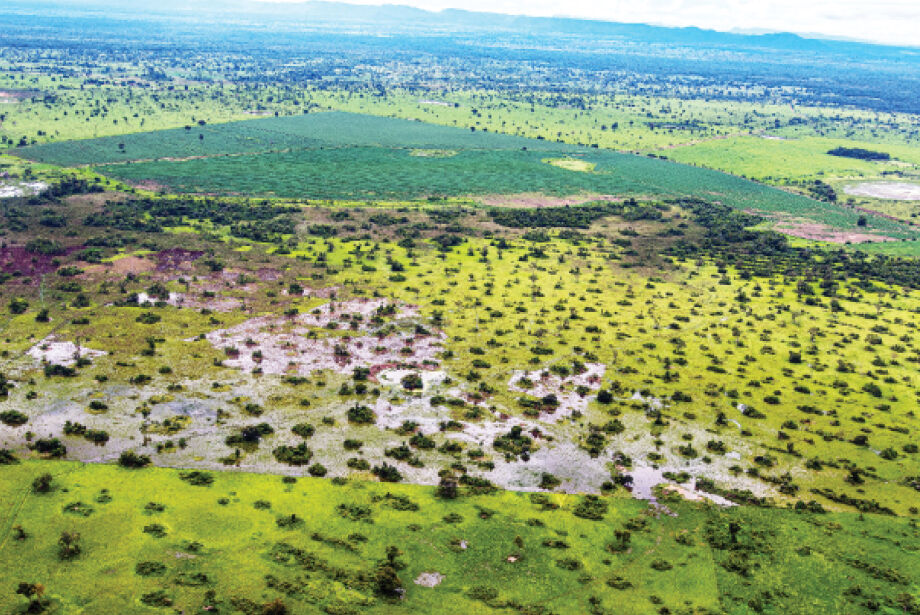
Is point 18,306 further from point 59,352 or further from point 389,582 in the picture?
point 389,582

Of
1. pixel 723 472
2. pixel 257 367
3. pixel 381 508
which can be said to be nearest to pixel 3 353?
pixel 257 367

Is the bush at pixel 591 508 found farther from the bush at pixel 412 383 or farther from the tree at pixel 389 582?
the bush at pixel 412 383

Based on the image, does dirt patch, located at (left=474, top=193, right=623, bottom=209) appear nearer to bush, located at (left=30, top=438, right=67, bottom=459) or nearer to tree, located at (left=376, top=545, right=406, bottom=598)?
bush, located at (left=30, top=438, right=67, bottom=459)

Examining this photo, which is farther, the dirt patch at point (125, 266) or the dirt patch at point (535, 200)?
the dirt patch at point (535, 200)

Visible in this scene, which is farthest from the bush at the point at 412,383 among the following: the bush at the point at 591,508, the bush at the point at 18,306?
the bush at the point at 18,306

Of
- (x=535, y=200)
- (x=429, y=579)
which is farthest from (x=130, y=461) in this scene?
(x=535, y=200)

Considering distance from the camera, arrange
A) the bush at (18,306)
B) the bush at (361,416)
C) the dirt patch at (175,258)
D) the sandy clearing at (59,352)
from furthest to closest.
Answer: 1. the dirt patch at (175,258)
2. the bush at (18,306)
3. the sandy clearing at (59,352)
4. the bush at (361,416)

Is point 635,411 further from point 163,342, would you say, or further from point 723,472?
point 163,342
